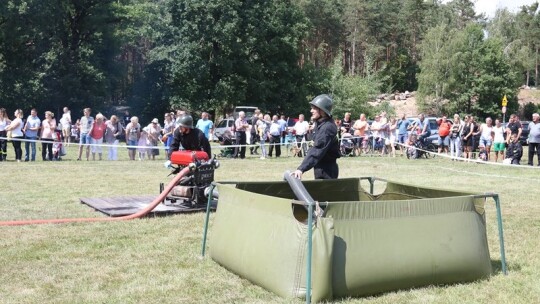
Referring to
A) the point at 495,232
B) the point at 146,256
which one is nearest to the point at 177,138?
the point at 146,256

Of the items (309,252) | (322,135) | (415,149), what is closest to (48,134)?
(415,149)

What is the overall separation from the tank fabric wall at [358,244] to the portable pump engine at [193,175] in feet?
10.7

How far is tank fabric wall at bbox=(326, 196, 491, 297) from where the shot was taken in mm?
5496

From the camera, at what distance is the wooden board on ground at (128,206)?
402 inches

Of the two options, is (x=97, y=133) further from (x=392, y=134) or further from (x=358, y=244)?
(x=358, y=244)

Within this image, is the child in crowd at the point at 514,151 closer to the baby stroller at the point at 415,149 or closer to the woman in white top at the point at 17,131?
the baby stroller at the point at 415,149

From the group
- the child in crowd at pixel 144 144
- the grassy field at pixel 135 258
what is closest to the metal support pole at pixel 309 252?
the grassy field at pixel 135 258

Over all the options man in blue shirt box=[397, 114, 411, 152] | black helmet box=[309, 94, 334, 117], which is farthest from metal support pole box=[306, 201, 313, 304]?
man in blue shirt box=[397, 114, 411, 152]

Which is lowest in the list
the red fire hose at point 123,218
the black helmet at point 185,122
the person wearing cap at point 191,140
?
the red fire hose at point 123,218

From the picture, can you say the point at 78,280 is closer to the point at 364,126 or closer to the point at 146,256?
the point at 146,256

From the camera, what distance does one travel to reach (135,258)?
7324 millimetres

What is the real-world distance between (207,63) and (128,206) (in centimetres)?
3766

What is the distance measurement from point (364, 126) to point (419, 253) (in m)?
19.6

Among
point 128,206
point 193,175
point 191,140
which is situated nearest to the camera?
point 193,175
